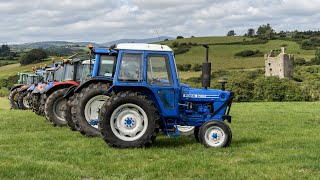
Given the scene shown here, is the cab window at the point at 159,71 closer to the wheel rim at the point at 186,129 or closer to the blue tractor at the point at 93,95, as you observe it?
the blue tractor at the point at 93,95

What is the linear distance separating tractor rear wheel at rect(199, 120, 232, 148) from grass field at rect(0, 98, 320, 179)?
0.19m

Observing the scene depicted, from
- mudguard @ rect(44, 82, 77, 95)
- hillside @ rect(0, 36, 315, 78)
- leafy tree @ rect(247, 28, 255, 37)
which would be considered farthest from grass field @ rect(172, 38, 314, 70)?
mudguard @ rect(44, 82, 77, 95)

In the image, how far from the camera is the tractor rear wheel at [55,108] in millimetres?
13547

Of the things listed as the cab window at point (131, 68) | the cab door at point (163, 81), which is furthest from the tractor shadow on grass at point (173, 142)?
the cab window at point (131, 68)

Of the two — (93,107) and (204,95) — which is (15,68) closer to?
(93,107)

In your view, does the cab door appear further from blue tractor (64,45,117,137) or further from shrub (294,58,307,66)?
shrub (294,58,307,66)

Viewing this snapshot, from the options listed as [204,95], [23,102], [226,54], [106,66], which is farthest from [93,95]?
[226,54]

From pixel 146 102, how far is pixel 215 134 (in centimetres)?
158

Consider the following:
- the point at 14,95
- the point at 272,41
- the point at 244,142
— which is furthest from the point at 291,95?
the point at 272,41

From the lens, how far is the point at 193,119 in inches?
368

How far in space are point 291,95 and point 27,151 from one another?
28.7 meters

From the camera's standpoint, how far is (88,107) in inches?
412

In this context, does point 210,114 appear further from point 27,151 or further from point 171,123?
point 27,151

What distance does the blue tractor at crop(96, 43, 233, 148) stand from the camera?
850 cm
